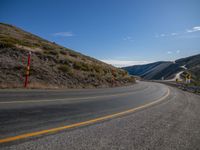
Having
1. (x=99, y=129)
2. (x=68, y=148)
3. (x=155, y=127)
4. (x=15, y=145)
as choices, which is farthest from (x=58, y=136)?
(x=155, y=127)

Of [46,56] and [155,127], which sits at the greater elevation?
[46,56]

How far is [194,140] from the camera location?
11.8 ft

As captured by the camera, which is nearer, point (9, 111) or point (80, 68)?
point (9, 111)

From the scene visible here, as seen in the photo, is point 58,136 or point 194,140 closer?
point 58,136

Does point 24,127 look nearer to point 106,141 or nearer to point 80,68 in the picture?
point 106,141

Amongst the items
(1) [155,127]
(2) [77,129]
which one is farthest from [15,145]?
(1) [155,127]

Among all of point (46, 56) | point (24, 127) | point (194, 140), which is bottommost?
point (194, 140)

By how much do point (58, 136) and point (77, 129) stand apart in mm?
608

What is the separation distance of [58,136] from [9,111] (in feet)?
7.46

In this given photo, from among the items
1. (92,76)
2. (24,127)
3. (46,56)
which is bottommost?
(24,127)

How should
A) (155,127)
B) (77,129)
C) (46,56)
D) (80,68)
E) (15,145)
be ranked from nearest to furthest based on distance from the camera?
1. (15,145)
2. (77,129)
3. (155,127)
4. (46,56)
5. (80,68)

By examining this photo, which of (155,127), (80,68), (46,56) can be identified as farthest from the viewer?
(80,68)

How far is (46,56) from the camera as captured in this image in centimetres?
1758

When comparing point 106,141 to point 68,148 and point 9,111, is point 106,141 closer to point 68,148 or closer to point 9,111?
point 68,148
